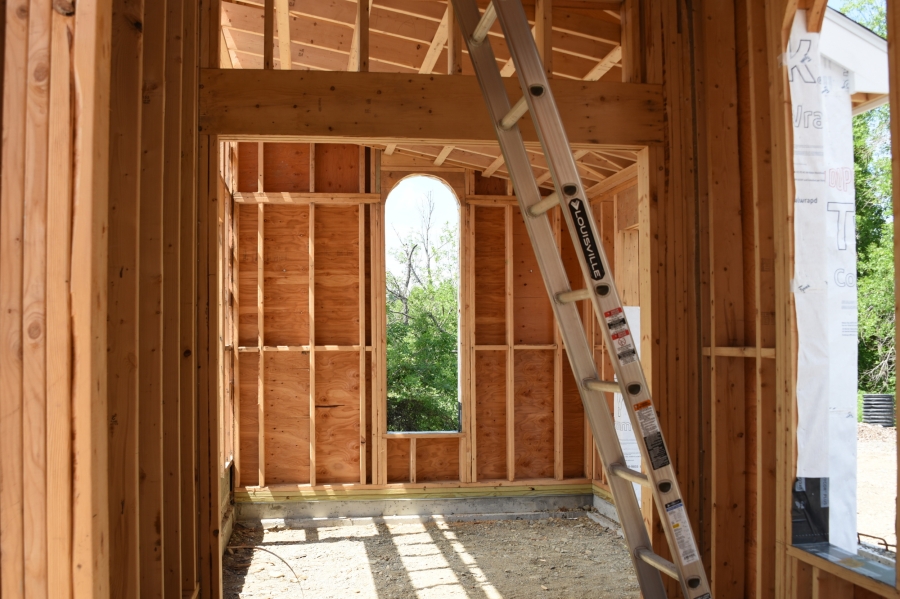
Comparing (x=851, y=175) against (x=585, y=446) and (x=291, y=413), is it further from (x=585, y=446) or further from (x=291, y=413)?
(x=291, y=413)

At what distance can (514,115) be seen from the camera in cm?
225

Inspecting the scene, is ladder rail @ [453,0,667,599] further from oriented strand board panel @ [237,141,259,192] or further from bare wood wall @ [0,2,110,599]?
oriented strand board panel @ [237,141,259,192]

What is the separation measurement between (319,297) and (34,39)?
21.9 ft

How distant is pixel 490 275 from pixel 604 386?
20.4 ft

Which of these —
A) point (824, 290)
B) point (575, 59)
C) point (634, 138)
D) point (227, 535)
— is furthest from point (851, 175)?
point (227, 535)

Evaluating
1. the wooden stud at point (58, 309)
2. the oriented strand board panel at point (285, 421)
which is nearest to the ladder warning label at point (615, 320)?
the wooden stud at point (58, 309)

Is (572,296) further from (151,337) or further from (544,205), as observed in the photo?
(151,337)

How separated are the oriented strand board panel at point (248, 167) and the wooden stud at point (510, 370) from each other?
9.64 ft

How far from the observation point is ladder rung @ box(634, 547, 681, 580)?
2.00 metres

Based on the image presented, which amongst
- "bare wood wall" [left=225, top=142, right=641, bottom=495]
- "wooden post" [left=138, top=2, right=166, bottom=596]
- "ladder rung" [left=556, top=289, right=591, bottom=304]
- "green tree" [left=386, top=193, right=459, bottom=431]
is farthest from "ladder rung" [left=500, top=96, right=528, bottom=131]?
"green tree" [left=386, top=193, right=459, bottom=431]

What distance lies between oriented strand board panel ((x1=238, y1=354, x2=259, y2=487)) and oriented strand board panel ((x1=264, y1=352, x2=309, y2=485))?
0.12 m

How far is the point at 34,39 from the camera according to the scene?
1353mm

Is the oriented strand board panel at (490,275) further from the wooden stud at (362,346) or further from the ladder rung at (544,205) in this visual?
the ladder rung at (544,205)

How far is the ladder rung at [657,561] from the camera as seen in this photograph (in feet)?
6.57
